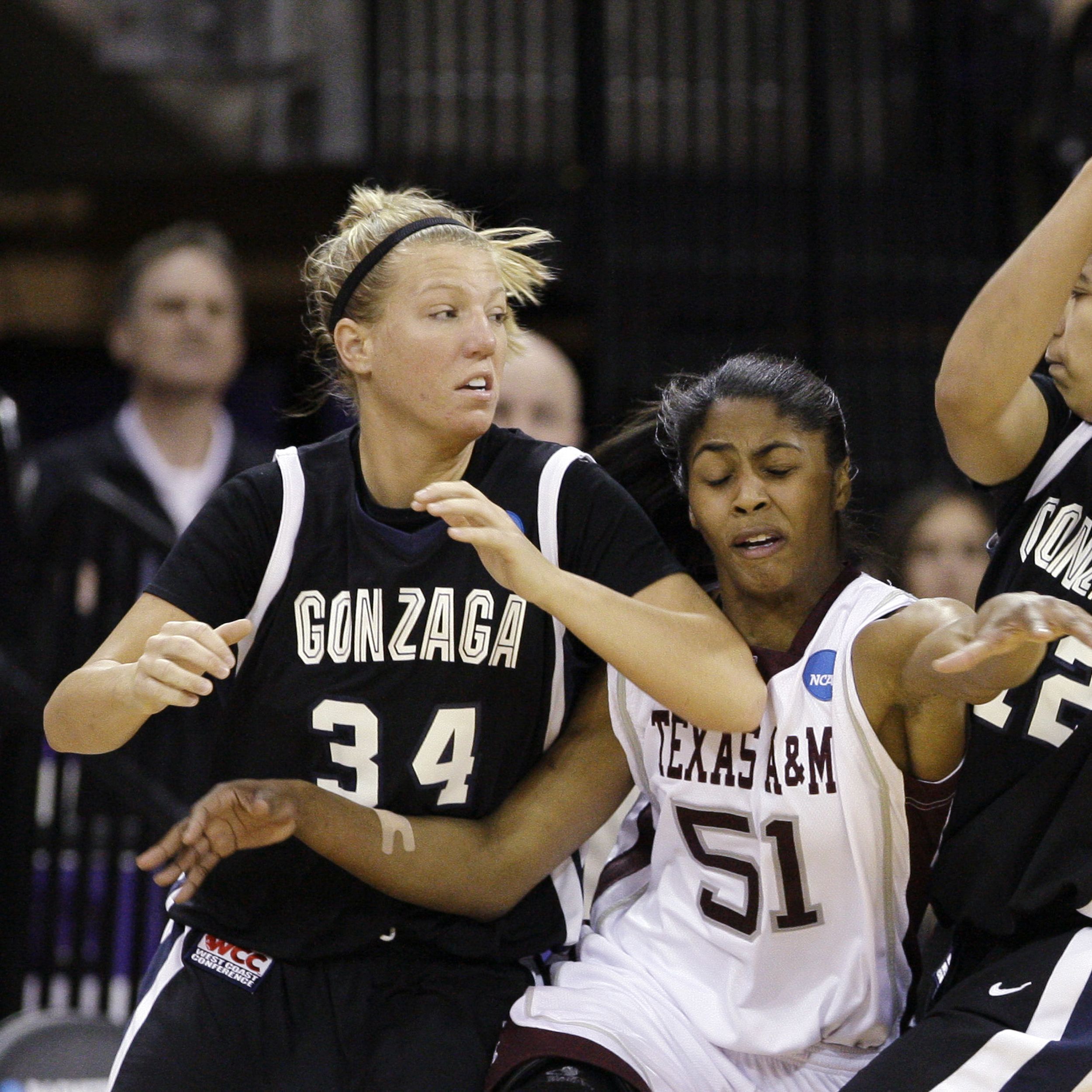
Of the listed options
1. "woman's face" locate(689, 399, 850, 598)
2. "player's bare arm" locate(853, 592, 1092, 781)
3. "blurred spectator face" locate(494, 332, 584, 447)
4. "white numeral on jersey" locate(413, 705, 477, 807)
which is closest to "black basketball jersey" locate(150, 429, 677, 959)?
"white numeral on jersey" locate(413, 705, 477, 807)

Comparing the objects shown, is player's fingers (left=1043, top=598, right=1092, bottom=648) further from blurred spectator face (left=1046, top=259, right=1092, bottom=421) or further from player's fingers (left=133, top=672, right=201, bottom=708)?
player's fingers (left=133, top=672, right=201, bottom=708)

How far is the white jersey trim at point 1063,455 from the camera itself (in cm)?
229

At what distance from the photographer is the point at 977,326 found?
213cm

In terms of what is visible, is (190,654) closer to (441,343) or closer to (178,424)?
(441,343)

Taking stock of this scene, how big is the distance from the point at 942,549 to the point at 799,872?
1.82 m

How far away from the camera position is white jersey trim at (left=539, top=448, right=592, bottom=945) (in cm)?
237

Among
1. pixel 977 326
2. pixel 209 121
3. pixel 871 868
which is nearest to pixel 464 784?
pixel 871 868

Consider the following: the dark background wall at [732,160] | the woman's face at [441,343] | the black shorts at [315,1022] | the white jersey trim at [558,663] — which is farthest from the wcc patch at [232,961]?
the dark background wall at [732,160]

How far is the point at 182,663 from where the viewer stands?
2.03m

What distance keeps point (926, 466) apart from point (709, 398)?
119 inches

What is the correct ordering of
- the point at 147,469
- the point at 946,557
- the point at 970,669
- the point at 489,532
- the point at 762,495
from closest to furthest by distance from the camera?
the point at 970,669 < the point at 489,532 < the point at 762,495 < the point at 946,557 < the point at 147,469

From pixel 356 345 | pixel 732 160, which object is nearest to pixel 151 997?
pixel 356 345

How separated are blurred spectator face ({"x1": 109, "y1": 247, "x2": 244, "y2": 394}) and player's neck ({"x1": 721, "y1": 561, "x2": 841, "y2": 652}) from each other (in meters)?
2.28

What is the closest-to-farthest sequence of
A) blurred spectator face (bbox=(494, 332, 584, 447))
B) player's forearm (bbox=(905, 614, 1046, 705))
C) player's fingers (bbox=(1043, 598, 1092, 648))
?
player's fingers (bbox=(1043, 598, 1092, 648))
player's forearm (bbox=(905, 614, 1046, 705))
blurred spectator face (bbox=(494, 332, 584, 447))
